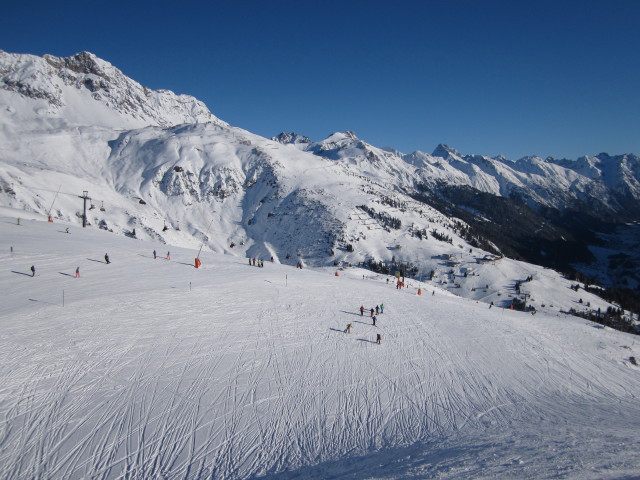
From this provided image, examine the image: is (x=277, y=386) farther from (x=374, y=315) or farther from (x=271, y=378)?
(x=374, y=315)

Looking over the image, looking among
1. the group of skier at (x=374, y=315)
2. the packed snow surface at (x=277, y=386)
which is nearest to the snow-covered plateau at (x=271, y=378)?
the packed snow surface at (x=277, y=386)

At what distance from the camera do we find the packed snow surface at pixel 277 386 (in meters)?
12.8

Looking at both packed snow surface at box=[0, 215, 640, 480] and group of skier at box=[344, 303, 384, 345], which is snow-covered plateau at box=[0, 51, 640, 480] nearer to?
packed snow surface at box=[0, 215, 640, 480]

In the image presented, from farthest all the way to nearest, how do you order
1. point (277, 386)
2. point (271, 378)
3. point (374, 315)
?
point (374, 315) < point (271, 378) < point (277, 386)

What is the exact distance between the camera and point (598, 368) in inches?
1076

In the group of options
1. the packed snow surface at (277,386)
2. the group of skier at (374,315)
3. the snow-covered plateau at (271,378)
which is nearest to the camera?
the packed snow surface at (277,386)

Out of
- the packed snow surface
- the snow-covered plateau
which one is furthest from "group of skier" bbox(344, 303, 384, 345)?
the packed snow surface

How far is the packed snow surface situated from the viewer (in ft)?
42.0

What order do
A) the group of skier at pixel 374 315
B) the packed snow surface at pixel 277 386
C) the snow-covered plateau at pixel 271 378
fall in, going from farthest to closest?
the group of skier at pixel 374 315 < the snow-covered plateau at pixel 271 378 < the packed snow surface at pixel 277 386

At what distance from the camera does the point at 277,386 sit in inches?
727

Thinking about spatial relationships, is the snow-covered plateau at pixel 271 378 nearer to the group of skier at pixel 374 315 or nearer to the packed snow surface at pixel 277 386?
the packed snow surface at pixel 277 386

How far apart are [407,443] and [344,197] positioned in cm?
16112

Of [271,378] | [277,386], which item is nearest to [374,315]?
[271,378]

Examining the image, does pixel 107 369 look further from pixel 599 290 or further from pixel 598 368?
pixel 599 290
